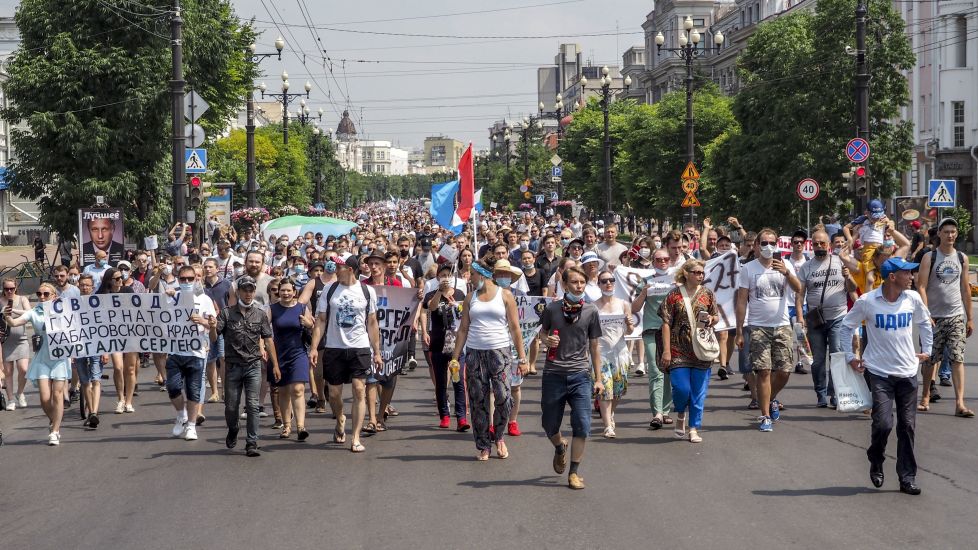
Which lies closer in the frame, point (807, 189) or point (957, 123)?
point (807, 189)

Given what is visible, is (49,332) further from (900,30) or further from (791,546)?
(900,30)

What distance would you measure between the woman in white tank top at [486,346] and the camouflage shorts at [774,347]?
8.59ft

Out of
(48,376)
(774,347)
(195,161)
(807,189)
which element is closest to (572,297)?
(774,347)

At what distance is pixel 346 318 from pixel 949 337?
→ 6.16 meters

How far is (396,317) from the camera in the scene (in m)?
12.3

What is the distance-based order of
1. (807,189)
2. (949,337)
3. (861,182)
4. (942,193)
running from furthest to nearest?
1. (807,189)
2. (942,193)
3. (861,182)
4. (949,337)

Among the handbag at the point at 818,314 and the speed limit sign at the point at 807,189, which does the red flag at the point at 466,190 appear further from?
the speed limit sign at the point at 807,189

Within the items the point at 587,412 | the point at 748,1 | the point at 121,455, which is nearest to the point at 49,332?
the point at 121,455

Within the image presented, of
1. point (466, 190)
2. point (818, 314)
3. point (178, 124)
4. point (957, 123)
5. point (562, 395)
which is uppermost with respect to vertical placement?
point (957, 123)

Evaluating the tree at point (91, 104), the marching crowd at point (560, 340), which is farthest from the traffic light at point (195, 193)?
the marching crowd at point (560, 340)

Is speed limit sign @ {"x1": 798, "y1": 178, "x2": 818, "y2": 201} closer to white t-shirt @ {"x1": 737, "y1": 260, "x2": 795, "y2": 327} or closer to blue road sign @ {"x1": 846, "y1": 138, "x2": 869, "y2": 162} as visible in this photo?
blue road sign @ {"x1": 846, "y1": 138, "x2": 869, "y2": 162}

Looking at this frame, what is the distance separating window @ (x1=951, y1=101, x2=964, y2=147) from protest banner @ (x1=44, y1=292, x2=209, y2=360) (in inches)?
1691

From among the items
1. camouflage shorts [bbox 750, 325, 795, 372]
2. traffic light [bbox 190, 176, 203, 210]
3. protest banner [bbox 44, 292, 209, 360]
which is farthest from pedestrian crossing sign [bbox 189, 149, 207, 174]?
camouflage shorts [bbox 750, 325, 795, 372]

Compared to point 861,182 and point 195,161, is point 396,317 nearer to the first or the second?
point 195,161
